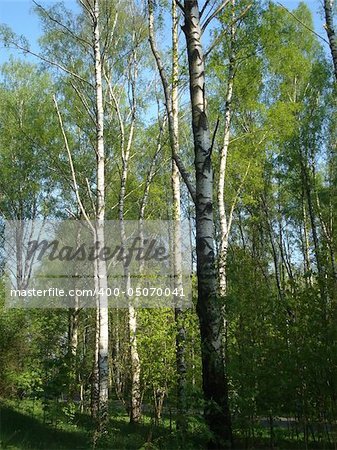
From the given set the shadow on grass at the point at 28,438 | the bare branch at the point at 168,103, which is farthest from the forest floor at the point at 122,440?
the bare branch at the point at 168,103

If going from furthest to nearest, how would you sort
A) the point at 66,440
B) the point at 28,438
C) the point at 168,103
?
the point at 66,440
the point at 168,103
the point at 28,438

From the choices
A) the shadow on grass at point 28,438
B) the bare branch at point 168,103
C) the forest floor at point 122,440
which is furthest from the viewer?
the bare branch at point 168,103

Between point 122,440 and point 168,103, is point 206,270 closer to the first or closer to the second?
point 168,103

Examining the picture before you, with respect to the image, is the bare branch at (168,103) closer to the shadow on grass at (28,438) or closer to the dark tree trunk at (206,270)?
the dark tree trunk at (206,270)

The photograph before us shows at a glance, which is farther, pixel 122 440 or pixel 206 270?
pixel 122 440

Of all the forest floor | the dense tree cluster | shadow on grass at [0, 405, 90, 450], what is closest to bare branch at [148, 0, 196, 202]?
the dense tree cluster

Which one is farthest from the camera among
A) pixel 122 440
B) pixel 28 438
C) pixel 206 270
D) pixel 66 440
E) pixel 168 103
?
pixel 122 440

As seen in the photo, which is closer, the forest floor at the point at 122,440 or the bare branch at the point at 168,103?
the forest floor at the point at 122,440

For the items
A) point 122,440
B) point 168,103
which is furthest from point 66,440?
point 168,103

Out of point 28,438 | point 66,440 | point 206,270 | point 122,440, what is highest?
point 206,270

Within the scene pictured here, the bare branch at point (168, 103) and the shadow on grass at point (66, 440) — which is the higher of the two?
the bare branch at point (168, 103)

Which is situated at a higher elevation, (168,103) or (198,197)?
(168,103)

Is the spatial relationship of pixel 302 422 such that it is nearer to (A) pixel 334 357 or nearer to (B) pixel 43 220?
(A) pixel 334 357

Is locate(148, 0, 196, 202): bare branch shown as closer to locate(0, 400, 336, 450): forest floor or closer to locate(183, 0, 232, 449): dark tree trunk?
locate(183, 0, 232, 449): dark tree trunk
